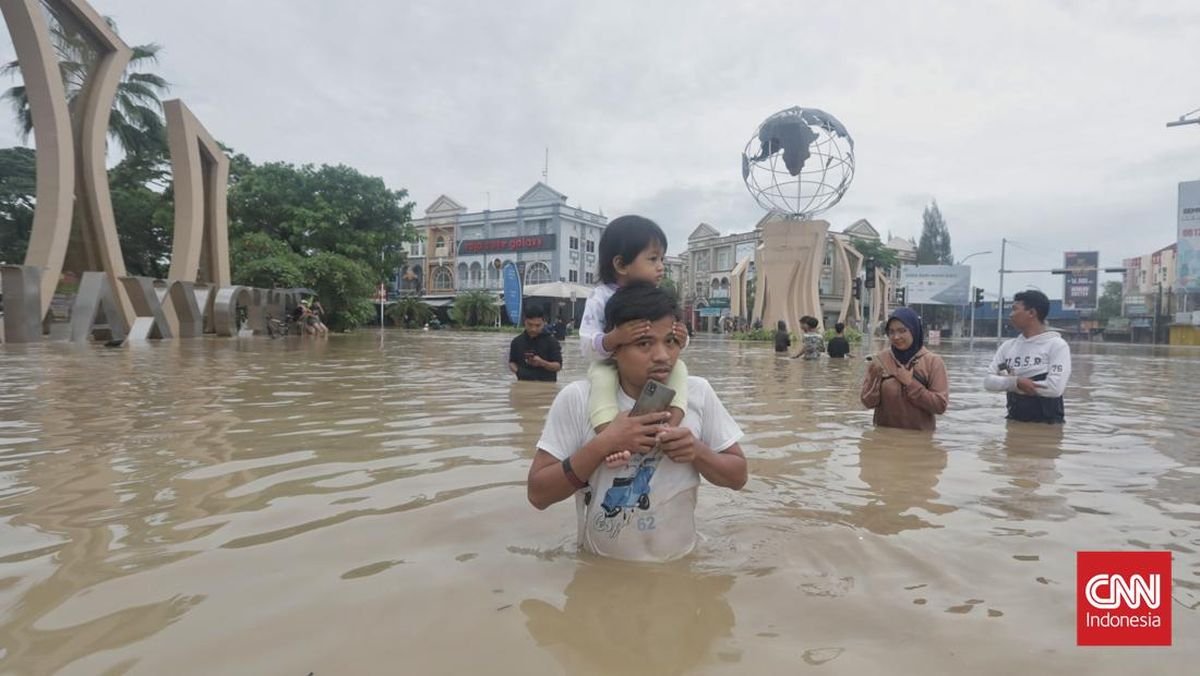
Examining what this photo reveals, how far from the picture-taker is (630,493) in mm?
2451

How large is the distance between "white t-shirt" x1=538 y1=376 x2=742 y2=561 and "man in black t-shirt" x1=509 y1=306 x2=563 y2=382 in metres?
5.27

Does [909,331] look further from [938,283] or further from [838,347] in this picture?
[938,283]

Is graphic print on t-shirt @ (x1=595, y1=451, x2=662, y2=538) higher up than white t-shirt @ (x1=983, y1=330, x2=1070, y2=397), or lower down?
lower down

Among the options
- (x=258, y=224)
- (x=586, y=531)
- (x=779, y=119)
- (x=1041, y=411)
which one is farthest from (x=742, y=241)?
(x=586, y=531)

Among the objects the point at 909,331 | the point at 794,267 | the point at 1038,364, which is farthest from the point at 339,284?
the point at 1038,364

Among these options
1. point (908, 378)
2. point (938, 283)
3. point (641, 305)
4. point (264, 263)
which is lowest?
point (908, 378)

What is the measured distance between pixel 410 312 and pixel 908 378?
5124 cm

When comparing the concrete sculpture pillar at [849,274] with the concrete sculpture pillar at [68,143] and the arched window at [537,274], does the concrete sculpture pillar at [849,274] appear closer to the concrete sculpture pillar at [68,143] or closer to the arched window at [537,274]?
the arched window at [537,274]

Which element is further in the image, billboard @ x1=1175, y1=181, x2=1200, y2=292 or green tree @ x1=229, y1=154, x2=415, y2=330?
billboard @ x1=1175, y1=181, x2=1200, y2=292

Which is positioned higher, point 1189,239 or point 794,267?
point 1189,239

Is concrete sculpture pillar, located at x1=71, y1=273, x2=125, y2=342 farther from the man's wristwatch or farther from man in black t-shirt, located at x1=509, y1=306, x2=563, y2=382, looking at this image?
the man's wristwatch

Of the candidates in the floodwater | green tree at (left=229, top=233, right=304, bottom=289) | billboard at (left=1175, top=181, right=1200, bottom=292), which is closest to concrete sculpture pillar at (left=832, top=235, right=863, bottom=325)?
billboard at (left=1175, top=181, right=1200, bottom=292)

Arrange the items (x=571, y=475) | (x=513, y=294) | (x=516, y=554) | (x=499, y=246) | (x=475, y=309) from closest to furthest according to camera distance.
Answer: (x=571, y=475), (x=516, y=554), (x=513, y=294), (x=475, y=309), (x=499, y=246)

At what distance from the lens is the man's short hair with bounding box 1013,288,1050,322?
5695 millimetres
